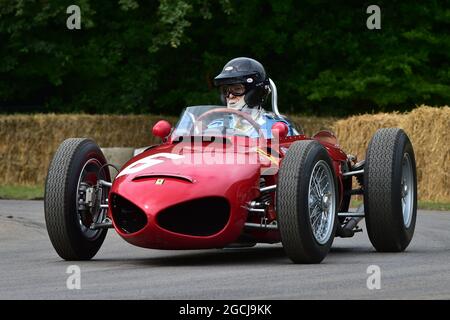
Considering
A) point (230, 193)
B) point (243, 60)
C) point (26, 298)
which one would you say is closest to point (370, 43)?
point (243, 60)

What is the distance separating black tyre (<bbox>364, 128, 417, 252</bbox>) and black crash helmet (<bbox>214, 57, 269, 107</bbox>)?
4.31ft

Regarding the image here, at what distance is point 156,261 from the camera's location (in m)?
12.2

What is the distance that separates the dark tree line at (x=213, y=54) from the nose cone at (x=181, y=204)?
2238 cm

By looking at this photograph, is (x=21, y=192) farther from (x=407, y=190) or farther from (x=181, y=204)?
(x=181, y=204)

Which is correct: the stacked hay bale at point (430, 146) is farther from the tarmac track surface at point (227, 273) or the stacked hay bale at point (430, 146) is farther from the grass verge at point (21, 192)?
the tarmac track surface at point (227, 273)

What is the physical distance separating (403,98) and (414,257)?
21.9 metres

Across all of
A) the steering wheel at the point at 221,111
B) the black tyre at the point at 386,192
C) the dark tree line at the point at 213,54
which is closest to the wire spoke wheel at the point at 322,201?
the black tyre at the point at 386,192

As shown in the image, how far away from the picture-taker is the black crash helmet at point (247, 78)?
13.1 metres

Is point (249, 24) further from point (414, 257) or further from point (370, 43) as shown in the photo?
point (414, 257)

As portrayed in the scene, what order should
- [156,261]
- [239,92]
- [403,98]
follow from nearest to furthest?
[156,261], [239,92], [403,98]

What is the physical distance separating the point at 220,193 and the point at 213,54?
25769 millimetres

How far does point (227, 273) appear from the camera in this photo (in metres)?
10.6

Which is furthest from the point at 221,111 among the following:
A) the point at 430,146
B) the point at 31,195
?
the point at 31,195

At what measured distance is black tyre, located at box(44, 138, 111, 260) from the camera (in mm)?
11766
